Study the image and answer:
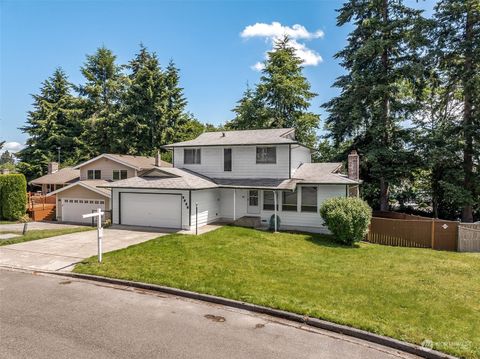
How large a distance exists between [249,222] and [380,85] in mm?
13969

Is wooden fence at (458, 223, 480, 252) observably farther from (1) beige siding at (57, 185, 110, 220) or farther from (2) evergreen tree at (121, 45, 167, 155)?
(2) evergreen tree at (121, 45, 167, 155)

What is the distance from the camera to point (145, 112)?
37.7m

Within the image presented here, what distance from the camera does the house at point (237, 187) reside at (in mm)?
17641

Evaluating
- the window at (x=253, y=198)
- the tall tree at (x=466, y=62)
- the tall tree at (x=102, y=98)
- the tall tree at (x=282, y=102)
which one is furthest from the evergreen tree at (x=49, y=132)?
the tall tree at (x=466, y=62)

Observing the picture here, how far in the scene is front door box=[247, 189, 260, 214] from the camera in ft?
64.4

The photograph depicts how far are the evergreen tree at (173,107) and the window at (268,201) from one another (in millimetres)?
22499

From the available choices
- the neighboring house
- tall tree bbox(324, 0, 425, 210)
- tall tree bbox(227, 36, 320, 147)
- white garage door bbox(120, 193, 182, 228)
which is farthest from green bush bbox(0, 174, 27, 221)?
tall tree bbox(324, 0, 425, 210)

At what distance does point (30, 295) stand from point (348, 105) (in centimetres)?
2317

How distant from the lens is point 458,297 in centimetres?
822

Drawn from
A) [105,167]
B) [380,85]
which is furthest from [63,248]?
[380,85]

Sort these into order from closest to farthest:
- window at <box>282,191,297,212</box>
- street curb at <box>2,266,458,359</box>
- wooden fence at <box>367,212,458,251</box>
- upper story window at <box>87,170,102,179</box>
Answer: street curb at <box>2,266,458,359</box>
wooden fence at <box>367,212,458,251</box>
window at <box>282,191,297,212</box>
upper story window at <box>87,170,102,179</box>

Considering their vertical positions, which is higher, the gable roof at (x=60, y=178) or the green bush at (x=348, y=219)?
the gable roof at (x=60, y=178)

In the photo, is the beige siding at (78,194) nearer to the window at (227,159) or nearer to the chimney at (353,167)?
the window at (227,159)

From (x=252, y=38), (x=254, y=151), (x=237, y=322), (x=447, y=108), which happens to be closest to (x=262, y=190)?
(x=254, y=151)
